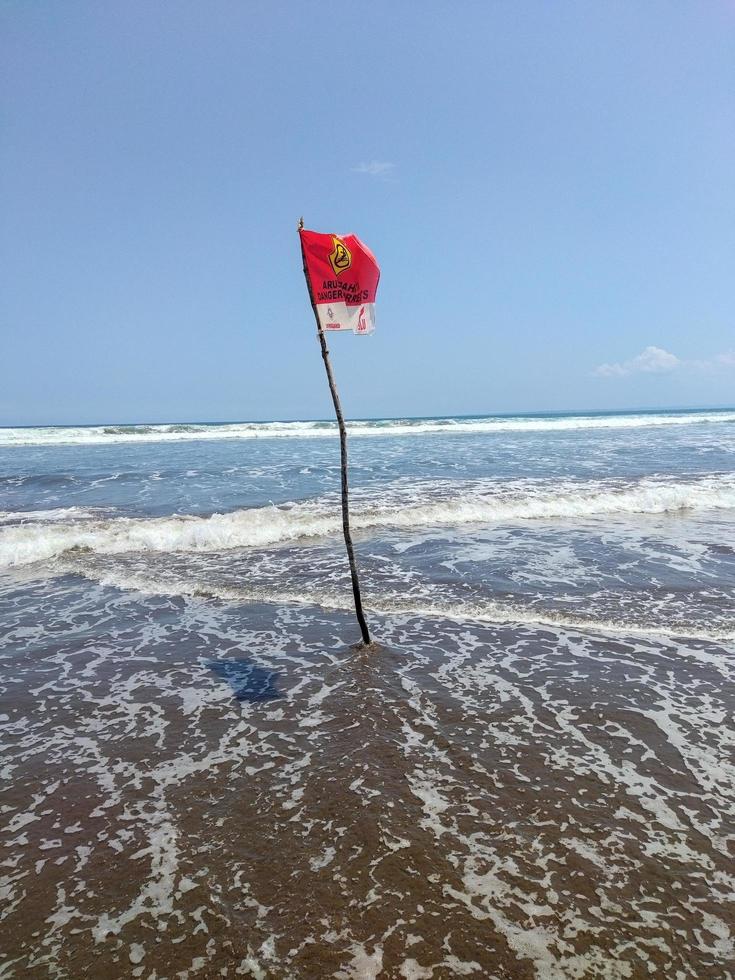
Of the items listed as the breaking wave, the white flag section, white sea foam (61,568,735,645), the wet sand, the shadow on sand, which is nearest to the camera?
the wet sand

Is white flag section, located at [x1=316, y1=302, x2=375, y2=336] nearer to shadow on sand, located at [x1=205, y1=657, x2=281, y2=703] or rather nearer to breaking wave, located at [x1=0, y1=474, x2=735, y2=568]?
shadow on sand, located at [x1=205, y1=657, x2=281, y2=703]

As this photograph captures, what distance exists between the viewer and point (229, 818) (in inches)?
144

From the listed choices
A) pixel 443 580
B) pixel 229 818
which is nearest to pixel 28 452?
pixel 443 580

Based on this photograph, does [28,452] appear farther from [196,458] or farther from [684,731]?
[684,731]

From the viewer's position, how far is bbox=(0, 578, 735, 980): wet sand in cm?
272

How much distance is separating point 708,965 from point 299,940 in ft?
6.41

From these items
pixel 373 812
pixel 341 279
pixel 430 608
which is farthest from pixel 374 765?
pixel 341 279

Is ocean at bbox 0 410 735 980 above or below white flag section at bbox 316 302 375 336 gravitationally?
below

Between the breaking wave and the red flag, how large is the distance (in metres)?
7.61

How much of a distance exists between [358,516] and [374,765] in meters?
10.3

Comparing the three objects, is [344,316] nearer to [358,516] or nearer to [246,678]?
[246,678]

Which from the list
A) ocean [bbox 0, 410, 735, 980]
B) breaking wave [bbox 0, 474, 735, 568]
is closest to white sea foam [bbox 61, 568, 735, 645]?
ocean [bbox 0, 410, 735, 980]

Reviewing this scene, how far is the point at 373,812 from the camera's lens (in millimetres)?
3682

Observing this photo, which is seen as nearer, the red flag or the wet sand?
the wet sand
